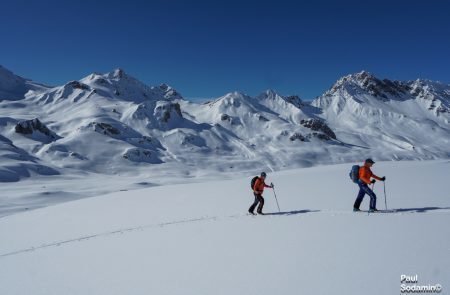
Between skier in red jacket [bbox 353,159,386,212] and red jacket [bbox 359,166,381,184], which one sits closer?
skier in red jacket [bbox 353,159,386,212]

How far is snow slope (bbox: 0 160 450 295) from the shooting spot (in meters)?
7.64

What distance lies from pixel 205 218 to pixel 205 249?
17.1ft

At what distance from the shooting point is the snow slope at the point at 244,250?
764 cm

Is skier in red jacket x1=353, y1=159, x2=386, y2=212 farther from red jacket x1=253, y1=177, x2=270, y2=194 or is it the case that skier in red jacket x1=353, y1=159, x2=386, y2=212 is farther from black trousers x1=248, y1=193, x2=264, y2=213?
red jacket x1=253, y1=177, x2=270, y2=194

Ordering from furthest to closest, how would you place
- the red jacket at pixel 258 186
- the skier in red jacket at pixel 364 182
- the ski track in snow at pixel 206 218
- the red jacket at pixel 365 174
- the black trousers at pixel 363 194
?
1. the red jacket at pixel 258 186
2. the red jacket at pixel 365 174
3. the skier in red jacket at pixel 364 182
4. the black trousers at pixel 363 194
5. the ski track in snow at pixel 206 218

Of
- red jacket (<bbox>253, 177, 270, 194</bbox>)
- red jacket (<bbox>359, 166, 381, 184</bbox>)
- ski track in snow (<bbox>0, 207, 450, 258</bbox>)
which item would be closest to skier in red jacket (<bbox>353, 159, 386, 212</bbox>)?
red jacket (<bbox>359, 166, 381, 184</bbox>)

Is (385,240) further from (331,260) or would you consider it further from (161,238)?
(161,238)

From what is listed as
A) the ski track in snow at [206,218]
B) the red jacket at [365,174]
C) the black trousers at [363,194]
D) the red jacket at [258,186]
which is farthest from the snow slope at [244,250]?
the red jacket at [365,174]

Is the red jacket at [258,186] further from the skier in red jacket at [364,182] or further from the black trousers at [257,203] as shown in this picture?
the skier in red jacket at [364,182]

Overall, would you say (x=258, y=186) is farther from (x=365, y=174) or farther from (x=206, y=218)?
(x=365, y=174)

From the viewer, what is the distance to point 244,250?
9.95 m

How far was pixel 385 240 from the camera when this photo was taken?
30.5 feet

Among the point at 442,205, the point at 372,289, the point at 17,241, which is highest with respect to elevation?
the point at 442,205

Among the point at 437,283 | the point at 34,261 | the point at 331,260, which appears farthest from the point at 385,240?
the point at 34,261
